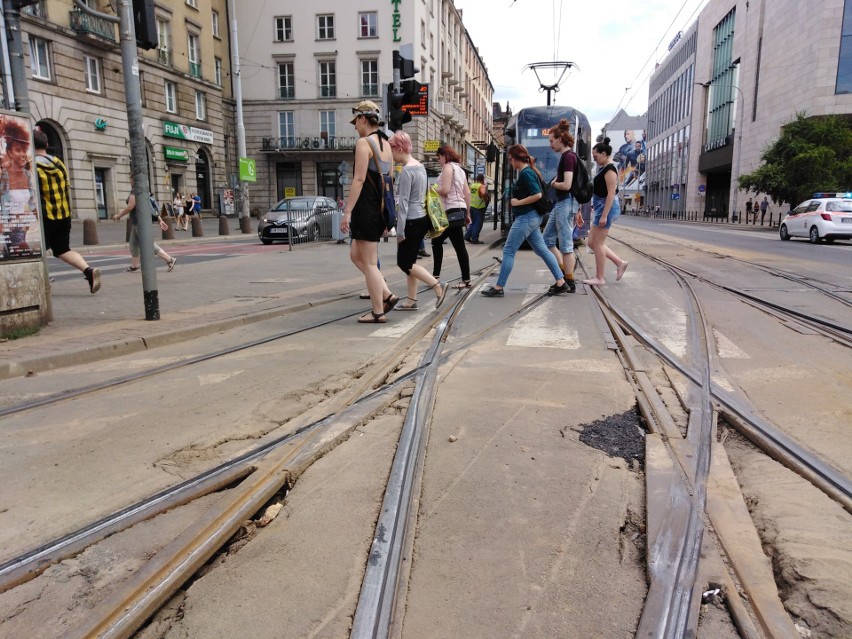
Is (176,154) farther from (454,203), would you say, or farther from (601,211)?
(601,211)

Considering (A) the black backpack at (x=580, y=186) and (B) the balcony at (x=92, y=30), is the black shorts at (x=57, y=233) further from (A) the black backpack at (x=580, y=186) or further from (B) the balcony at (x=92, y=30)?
(B) the balcony at (x=92, y=30)

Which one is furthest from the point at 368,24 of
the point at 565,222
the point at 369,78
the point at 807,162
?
the point at 565,222

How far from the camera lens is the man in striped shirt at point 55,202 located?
704 centimetres

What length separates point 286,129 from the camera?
47125 millimetres

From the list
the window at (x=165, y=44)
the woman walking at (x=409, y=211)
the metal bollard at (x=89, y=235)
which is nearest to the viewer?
the woman walking at (x=409, y=211)

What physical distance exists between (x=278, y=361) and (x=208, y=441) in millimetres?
1727

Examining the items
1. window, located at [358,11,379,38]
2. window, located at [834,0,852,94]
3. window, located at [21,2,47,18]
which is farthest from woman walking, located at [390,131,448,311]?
window, located at [834,0,852,94]

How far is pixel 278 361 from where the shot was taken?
4977 millimetres

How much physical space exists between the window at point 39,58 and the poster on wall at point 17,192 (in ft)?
87.4

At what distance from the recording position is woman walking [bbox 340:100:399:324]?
591 cm

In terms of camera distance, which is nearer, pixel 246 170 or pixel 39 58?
pixel 39 58

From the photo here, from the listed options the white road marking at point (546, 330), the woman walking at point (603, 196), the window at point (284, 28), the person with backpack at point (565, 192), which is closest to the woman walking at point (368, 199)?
the white road marking at point (546, 330)

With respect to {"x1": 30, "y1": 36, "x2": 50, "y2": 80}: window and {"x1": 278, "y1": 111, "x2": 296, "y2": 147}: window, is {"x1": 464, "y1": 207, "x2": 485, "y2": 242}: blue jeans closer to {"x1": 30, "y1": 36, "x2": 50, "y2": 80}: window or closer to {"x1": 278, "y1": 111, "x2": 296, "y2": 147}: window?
{"x1": 30, "y1": 36, "x2": 50, "y2": 80}: window

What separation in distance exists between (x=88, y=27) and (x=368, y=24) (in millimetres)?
21617
